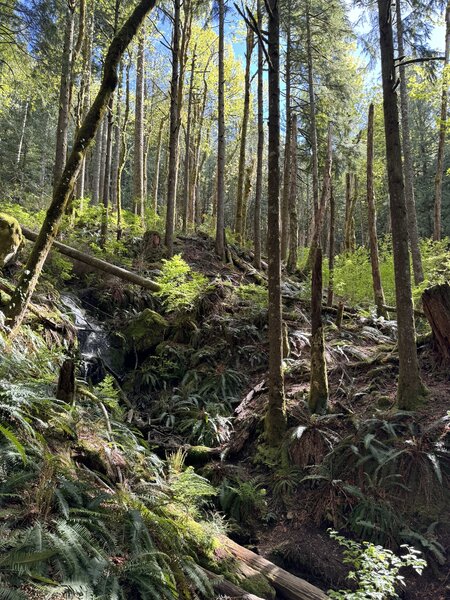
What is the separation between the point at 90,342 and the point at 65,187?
3.69 metres

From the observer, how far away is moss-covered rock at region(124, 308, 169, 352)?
8.82 meters

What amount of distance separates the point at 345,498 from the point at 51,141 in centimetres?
3424

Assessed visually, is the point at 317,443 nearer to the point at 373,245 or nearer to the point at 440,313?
the point at 440,313

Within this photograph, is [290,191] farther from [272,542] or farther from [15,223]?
[272,542]

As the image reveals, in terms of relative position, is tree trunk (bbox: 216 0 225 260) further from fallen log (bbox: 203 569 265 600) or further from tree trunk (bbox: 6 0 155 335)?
fallen log (bbox: 203 569 265 600)

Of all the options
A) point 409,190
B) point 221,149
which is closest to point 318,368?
point 409,190

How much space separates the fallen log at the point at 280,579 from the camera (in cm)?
373

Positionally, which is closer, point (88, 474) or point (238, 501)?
point (88, 474)

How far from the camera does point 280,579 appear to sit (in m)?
3.88

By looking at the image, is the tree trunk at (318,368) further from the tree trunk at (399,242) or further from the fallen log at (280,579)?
the fallen log at (280,579)

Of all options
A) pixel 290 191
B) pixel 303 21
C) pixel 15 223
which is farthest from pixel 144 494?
pixel 303 21

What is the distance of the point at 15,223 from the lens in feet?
23.2

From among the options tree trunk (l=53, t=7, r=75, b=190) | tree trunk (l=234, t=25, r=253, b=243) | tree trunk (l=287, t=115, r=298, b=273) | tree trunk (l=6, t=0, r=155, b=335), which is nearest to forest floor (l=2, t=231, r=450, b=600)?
tree trunk (l=6, t=0, r=155, b=335)

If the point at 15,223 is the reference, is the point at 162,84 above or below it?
above
